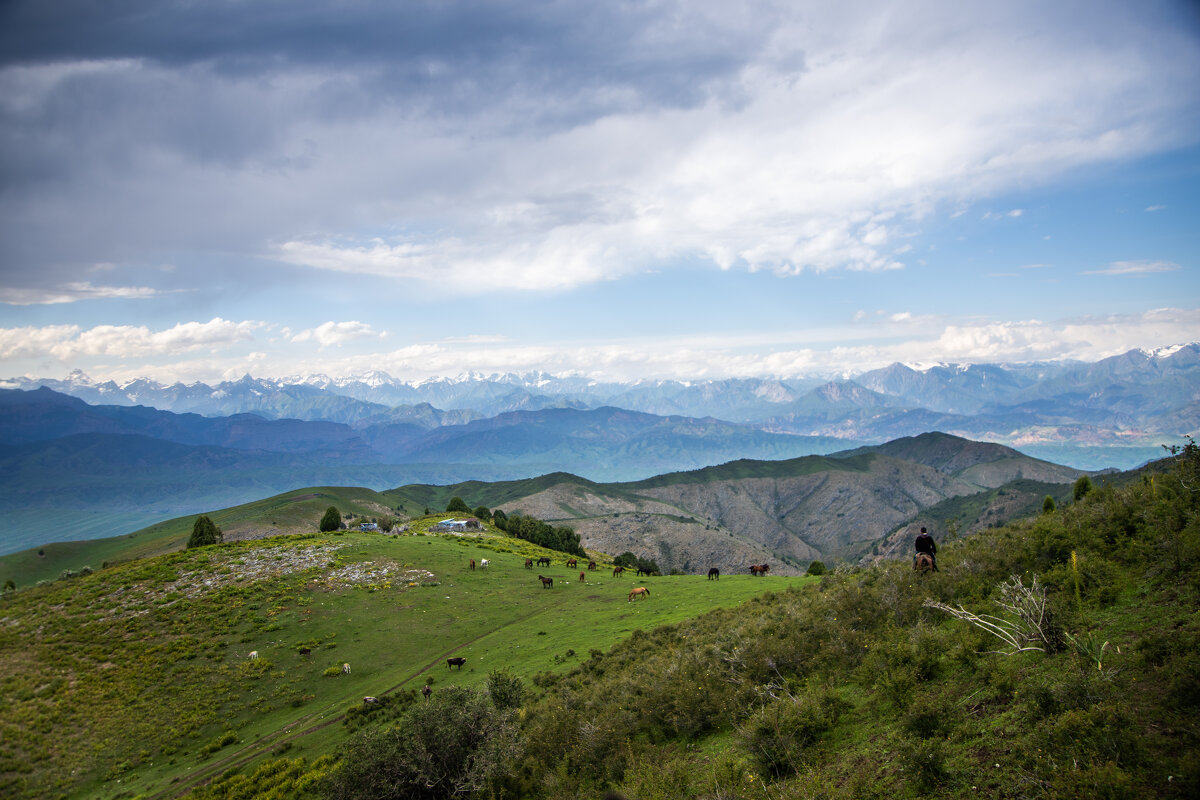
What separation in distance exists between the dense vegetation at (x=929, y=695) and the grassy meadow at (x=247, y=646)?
6844mm

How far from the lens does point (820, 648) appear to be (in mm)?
15703

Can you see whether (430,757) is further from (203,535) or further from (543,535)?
(543,535)

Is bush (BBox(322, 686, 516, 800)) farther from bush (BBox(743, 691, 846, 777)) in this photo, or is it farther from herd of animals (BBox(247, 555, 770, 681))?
herd of animals (BBox(247, 555, 770, 681))

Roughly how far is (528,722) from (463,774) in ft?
9.65

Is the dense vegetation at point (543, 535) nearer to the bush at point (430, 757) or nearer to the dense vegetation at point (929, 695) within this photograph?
the dense vegetation at point (929, 695)

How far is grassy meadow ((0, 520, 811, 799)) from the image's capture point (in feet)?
73.6

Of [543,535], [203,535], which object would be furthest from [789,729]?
[543,535]

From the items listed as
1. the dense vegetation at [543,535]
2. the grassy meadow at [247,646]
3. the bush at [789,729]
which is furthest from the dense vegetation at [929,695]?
the dense vegetation at [543,535]

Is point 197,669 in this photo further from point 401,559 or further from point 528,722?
point 528,722

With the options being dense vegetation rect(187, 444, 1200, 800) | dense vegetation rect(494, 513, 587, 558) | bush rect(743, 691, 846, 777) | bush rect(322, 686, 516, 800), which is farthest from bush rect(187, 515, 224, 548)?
bush rect(743, 691, 846, 777)

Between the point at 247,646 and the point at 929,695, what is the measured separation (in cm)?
3600

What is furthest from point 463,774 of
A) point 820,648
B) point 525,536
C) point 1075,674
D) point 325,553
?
point 525,536

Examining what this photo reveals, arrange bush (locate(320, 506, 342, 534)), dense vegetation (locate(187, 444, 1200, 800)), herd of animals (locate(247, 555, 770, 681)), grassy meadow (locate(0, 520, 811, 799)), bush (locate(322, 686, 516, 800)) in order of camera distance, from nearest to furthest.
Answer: dense vegetation (locate(187, 444, 1200, 800))
bush (locate(322, 686, 516, 800))
grassy meadow (locate(0, 520, 811, 799))
herd of animals (locate(247, 555, 770, 681))
bush (locate(320, 506, 342, 534))

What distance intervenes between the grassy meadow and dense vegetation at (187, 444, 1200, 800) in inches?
269
